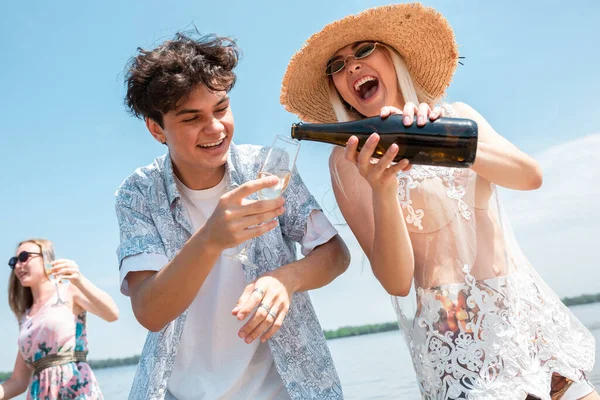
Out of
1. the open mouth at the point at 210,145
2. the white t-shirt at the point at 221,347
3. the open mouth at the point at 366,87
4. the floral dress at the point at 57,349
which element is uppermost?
the open mouth at the point at 366,87

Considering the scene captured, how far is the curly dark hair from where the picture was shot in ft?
9.07

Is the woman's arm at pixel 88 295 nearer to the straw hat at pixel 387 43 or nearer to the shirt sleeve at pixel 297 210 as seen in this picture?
the straw hat at pixel 387 43

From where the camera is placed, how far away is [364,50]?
9.73 feet

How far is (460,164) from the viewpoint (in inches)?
87.5

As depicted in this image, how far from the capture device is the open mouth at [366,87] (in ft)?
9.46

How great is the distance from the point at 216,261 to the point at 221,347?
1.37 ft

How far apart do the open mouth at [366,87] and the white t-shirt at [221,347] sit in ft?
2.07

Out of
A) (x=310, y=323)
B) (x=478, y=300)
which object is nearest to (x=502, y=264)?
(x=478, y=300)

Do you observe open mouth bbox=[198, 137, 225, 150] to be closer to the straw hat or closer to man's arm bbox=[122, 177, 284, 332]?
man's arm bbox=[122, 177, 284, 332]

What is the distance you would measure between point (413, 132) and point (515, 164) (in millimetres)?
525

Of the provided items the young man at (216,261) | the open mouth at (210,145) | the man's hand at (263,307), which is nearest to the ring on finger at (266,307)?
the man's hand at (263,307)

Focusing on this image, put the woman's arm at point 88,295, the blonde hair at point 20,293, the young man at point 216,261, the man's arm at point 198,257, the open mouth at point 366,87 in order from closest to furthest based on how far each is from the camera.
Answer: the man's arm at point 198,257
the young man at point 216,261
the open mouth at point 366,87
the woman's arm at point 88,295
the blonde hair at point 20,293

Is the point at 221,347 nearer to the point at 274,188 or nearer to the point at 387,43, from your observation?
the point at 274,188

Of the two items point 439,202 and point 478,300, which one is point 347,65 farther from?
point 478,300
